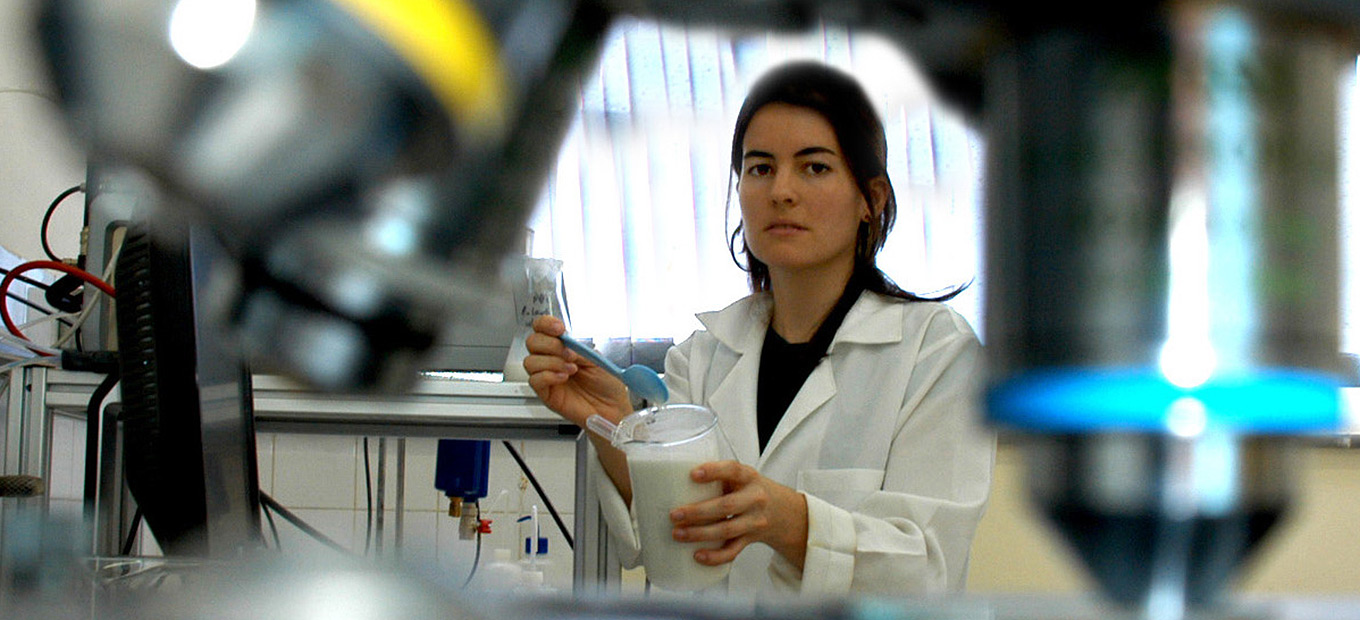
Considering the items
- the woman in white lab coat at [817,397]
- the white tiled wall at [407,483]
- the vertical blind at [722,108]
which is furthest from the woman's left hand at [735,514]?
the white tiled wall at [407,483]

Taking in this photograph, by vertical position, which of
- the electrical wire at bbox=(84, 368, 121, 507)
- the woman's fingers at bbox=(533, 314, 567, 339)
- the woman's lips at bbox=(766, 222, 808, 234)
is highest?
the woman's lips at bbox=(766, 222, 808, 234)

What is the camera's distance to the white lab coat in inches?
46.7

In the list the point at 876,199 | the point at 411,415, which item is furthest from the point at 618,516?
the point at 876,199

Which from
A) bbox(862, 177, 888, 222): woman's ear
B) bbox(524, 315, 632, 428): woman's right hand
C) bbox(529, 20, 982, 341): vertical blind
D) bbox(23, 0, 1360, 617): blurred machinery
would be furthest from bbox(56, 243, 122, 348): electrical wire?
bbox(23, 0, 1360, 617): blurred machinery

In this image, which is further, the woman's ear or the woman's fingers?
the woman's ear

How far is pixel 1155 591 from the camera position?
20 cm

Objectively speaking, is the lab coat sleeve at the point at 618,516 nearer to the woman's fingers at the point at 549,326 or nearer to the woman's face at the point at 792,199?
the woman's fingers at the point at 549,326

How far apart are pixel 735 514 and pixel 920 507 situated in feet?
0.92

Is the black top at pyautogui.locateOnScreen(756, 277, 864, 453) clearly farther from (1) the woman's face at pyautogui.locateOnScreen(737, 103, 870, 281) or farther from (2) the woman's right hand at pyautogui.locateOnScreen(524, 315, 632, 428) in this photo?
(2) the woman's right hand at pyautogui.locateOnScreen(524, 315, 632, 428)

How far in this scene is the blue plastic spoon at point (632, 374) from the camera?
122cm

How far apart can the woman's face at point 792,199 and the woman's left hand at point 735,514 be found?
43cm

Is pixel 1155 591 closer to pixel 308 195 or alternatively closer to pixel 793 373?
pixel 308 195

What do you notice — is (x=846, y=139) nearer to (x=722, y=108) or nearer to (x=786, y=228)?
(x=722, y=108)

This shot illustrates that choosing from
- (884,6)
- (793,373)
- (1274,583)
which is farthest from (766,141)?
(1274,583)
